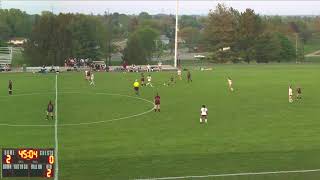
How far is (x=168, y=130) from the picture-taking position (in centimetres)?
3197

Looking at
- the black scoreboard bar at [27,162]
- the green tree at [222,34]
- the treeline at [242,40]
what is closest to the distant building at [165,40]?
the green tree at [222,34]

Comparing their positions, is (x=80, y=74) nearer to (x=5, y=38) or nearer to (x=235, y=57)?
(x=235, y=57)

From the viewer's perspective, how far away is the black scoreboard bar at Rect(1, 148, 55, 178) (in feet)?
57.9

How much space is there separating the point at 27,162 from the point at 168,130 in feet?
49.4

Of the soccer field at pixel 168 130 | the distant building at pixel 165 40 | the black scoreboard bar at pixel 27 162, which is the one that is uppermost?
the distant building at pixel 165 40

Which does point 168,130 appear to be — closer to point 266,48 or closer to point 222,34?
point 266,48

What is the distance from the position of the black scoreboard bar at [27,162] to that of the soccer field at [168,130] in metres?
3.90

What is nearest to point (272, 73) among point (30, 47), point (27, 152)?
point (30, 47)

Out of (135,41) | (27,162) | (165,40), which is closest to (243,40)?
(135,41)

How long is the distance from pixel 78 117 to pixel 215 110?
33.8 ft

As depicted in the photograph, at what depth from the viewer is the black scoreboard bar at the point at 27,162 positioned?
57.9 ft

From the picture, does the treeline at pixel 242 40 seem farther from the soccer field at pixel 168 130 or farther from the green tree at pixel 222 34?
the soccer field at pixel 168 130

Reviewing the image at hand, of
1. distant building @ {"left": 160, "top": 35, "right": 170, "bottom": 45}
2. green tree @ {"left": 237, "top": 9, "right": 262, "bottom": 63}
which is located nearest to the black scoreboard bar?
green tree @ {"left": 237, "top": 9, "right": 262, "bottom": 63}

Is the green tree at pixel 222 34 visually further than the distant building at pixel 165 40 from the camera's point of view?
No
